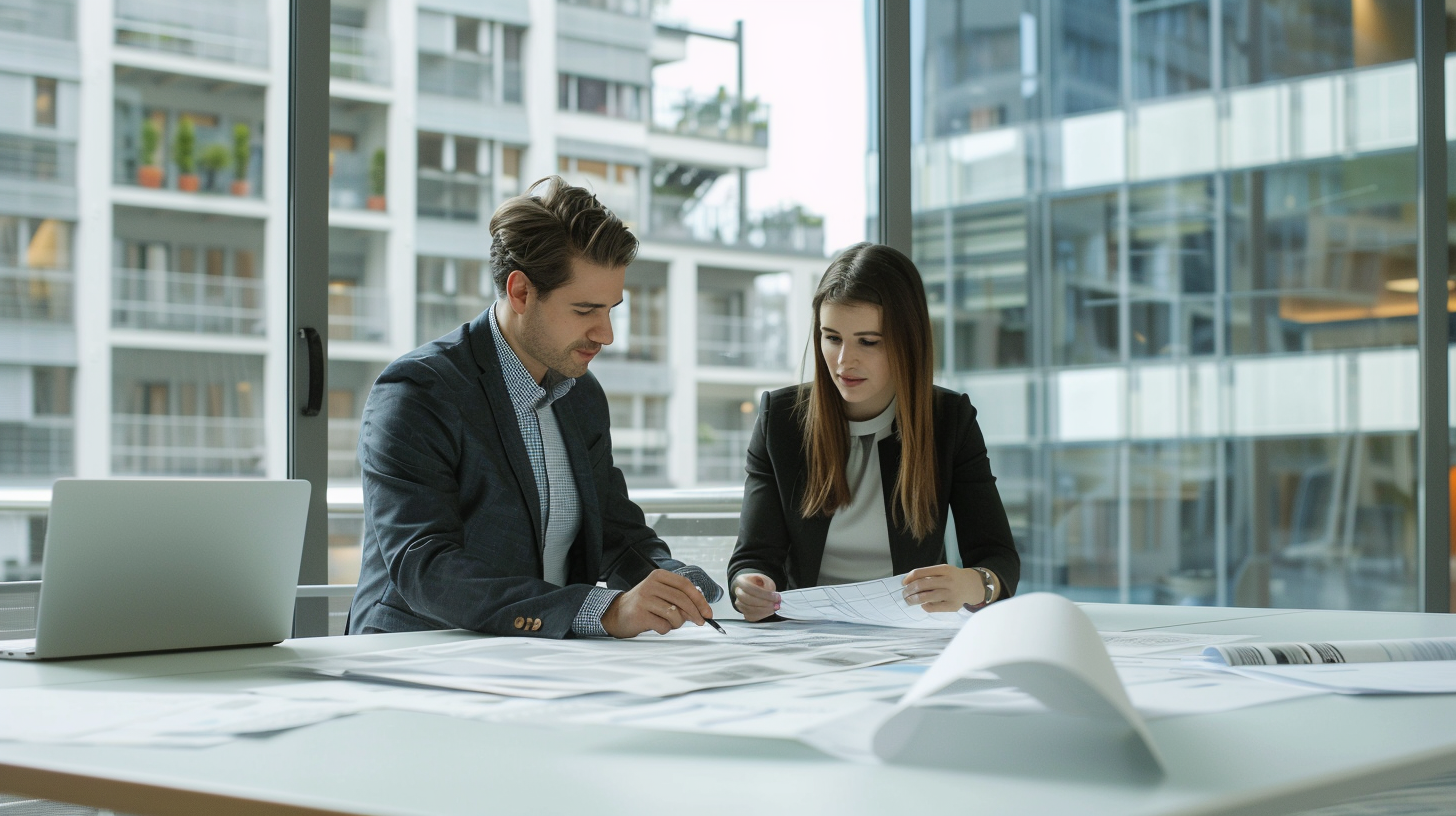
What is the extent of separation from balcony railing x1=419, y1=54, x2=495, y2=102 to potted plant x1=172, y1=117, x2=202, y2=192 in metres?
0.64

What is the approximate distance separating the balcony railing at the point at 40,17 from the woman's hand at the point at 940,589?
7.91 ft

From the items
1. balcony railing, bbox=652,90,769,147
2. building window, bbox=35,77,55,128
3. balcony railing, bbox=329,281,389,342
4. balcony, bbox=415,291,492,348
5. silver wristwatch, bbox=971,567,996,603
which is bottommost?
silver wristwatch, bbox=971,567,996,603

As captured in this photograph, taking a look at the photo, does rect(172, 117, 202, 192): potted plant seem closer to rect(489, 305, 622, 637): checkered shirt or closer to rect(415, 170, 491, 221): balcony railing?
rect(415, 170, 491, 221): balcony railing

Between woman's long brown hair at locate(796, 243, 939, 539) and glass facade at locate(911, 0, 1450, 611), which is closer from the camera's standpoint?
woman's long brown hair at locate(796, 243, 939, 539)

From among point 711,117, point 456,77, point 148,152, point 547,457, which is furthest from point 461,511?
point 711,117

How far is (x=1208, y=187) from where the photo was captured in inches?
176

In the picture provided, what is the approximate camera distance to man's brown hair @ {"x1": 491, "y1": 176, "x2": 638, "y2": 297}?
72.5 inches

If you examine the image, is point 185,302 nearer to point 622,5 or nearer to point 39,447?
point 39,447

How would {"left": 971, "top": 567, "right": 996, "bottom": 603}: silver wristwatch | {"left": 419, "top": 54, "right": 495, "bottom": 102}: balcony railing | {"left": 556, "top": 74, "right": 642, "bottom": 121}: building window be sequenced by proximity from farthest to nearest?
{"left": 556, "top": 74, "right": 642, "bottom": 121}: building window
{"left": 419, "top": 54, "right": 495, "bottom": 102}: balcony railing
{"left": 971, "top": 567, "right": 996, "bottom": 603}: silver wristwatch

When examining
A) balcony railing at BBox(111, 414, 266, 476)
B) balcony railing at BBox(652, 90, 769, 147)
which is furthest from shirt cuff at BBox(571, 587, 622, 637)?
balcony railing at BBox(652, 90, 769, 147)

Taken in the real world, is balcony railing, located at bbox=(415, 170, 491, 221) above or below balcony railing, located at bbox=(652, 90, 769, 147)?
below

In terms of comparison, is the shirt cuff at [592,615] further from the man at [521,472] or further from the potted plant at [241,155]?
the potted plant at [241,155]

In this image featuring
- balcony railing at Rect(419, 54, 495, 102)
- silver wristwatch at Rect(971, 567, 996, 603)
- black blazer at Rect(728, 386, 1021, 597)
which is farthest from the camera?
balcony railing at Rect(419, 54, 495, 102)

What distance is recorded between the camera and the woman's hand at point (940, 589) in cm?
151
